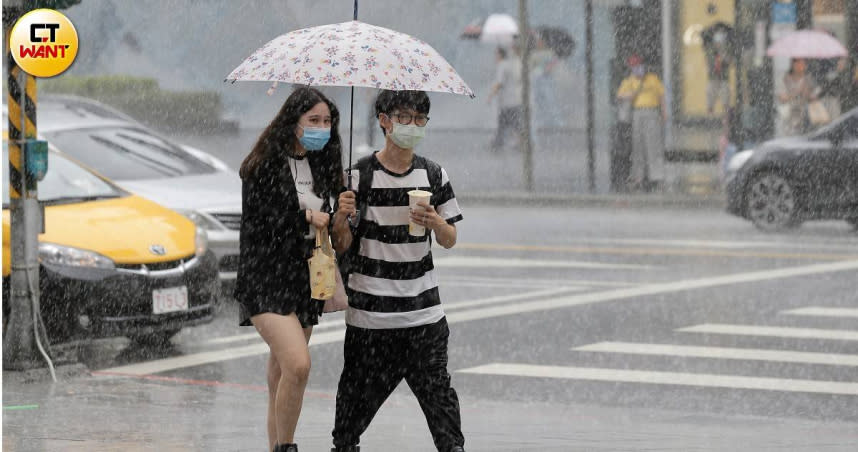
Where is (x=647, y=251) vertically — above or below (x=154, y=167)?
below

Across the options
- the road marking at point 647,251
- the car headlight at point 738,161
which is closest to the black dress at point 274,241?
the road marking at point 647,251

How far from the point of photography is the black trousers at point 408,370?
691 centimetres

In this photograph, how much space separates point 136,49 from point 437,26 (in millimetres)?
9150

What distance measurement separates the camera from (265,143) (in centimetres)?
684

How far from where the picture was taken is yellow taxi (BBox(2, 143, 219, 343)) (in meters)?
10.8

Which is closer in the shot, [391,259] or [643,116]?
[391,259]

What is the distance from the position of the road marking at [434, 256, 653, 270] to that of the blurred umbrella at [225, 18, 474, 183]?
932cm

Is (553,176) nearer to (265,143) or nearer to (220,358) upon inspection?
(220,358)

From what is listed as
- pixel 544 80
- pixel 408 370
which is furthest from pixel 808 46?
pixel 408 370

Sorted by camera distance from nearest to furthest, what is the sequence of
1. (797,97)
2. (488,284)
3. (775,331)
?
1. (775,331)
2. (488,284)
3. (797,97)

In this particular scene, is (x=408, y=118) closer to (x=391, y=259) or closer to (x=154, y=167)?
(x=391, y=259)

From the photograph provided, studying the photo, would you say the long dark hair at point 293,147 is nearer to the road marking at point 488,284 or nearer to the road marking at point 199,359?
the road marking at point 199,359

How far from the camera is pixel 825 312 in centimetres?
1305

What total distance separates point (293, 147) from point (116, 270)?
4290 mm
